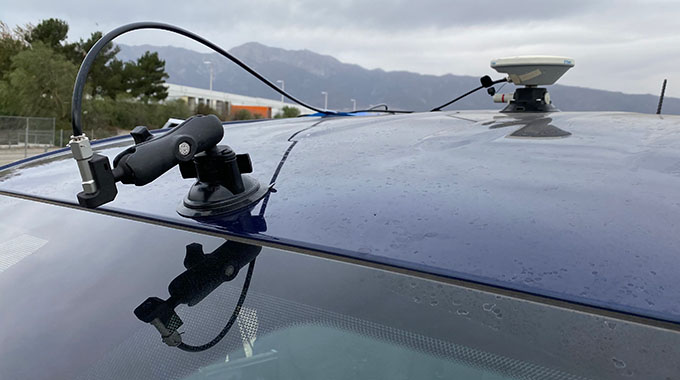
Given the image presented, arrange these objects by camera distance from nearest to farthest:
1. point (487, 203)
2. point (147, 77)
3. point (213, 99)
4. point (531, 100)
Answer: point (487, 203) < point (531, 100) < point (147, 77) < point (213, 99)

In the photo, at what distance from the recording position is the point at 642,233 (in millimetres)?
670

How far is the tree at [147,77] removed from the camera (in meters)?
36.1

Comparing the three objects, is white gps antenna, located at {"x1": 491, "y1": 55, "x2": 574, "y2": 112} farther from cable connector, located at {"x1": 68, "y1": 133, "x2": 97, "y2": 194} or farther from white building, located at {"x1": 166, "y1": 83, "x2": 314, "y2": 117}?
white building, located at {"x1": 166, "y1": 83, "x2": 314, "y2": 117}

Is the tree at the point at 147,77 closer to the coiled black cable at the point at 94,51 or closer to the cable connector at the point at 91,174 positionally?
the coiled black cable at the point at 94,51

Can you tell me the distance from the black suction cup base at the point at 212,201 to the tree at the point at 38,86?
29.1m

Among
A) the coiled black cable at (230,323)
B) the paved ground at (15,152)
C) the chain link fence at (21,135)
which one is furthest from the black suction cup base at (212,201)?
the chain link fence at (21,135)

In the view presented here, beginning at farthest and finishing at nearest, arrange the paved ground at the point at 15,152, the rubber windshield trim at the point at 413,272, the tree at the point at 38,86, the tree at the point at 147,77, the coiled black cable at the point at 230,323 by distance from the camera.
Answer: the tree at the point at 147,77 < the tree at the point at 38,86 < the paved ground at the point at 15,152 < the coiled black cable at the point at 230,323 < the rubber windshield trim at the point at 413,272

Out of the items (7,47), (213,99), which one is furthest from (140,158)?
(213,99)

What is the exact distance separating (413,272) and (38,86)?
3134 cm

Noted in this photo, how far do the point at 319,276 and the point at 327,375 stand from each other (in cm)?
14

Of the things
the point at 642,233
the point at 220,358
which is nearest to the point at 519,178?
the point at 642,233

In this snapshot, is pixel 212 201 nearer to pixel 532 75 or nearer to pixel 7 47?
pixel 532 75

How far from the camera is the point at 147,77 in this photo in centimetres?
A: 3703

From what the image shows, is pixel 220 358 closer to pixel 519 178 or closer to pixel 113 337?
pixel 113 337
